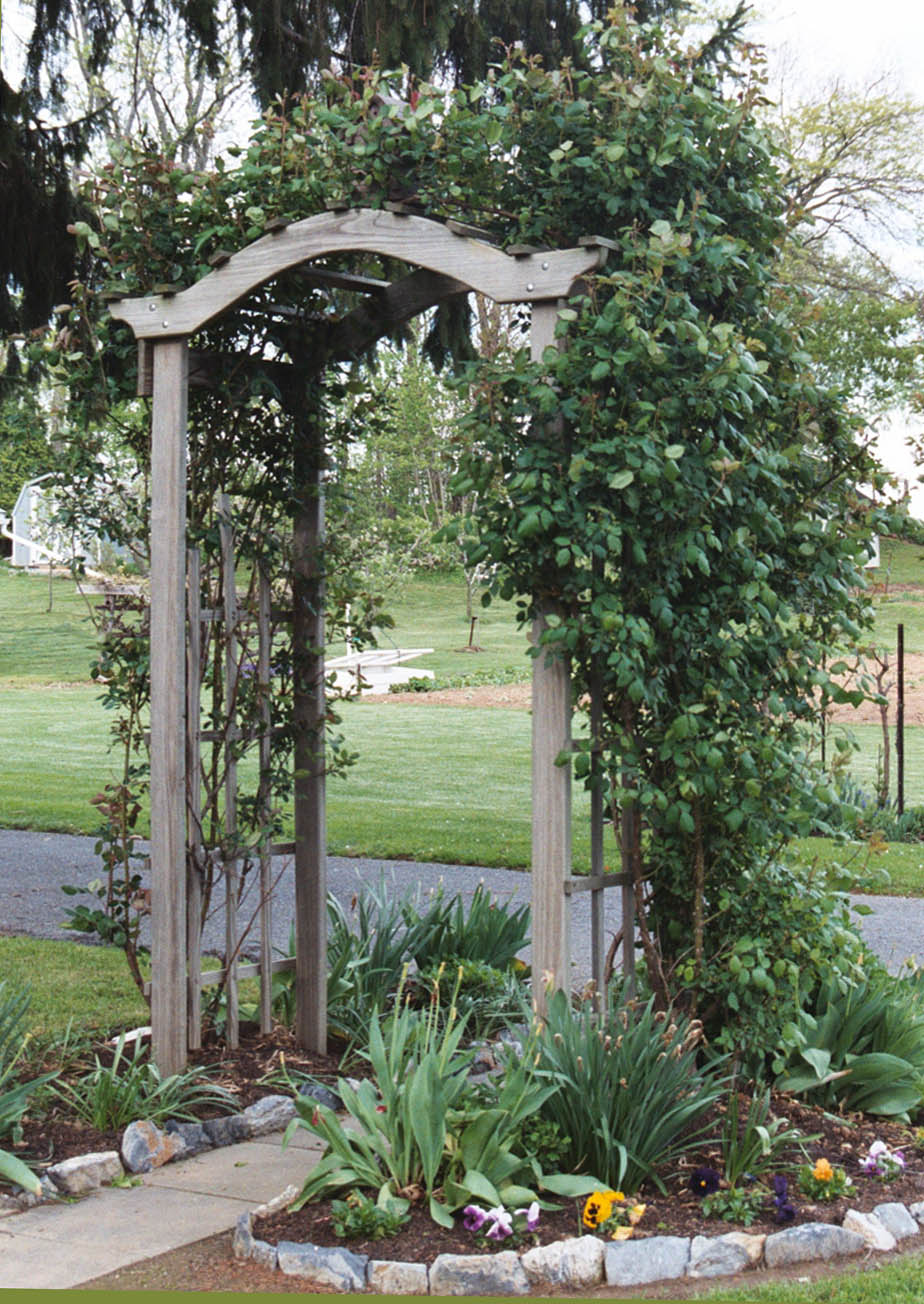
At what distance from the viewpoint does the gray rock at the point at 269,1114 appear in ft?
13.6

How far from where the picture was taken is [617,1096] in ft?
11.3

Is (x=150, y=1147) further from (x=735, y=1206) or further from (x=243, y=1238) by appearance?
(x=735, y=1206)

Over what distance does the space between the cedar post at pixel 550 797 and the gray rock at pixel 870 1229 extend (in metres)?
0.88

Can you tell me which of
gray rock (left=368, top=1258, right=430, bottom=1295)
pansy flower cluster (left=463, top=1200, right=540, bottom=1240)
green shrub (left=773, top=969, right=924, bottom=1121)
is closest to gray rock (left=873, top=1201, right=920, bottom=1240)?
green shrub (left=773, top=969, right=924, bottom=1121)

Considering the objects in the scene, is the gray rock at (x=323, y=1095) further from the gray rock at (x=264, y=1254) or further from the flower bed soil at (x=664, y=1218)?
the gray rock at (x=264, y=1254)

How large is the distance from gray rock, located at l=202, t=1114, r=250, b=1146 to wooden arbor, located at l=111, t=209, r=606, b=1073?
1.17 feet

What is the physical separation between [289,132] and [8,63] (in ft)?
13.1

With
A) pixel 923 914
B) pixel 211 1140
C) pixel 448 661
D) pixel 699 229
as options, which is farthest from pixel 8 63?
pixel 448 661

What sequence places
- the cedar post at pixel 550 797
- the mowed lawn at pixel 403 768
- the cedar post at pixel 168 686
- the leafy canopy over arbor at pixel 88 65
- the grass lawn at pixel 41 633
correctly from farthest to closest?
the grass lawn at pixel 41 633
the mowed lawn at pixel 403 768
the leafy canopy over arbor at pixel 88 65
the cedar post at pixel 168 686
the cedar post at pixel 550 797

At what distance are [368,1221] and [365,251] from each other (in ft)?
8.44

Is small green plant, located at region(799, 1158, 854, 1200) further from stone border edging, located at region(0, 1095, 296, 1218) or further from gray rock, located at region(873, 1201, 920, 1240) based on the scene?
stone border edging, located at region(0, 1095, 296, 1218)

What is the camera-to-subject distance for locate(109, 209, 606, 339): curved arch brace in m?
3.75

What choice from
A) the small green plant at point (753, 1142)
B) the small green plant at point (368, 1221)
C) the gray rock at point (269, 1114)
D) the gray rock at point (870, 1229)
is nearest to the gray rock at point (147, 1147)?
the gray rock at point (269, 1114)

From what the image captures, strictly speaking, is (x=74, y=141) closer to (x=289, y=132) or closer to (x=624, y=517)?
(x=289, y=132)
